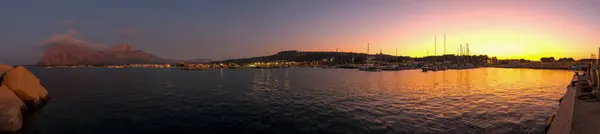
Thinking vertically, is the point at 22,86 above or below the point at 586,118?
above

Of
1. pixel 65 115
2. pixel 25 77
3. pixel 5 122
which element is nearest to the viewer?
pixel 5 122

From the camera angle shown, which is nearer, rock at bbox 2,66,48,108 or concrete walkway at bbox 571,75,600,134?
concrete walkway at bbox 571,75,600,134

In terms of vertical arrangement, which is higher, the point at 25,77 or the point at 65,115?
the point at 25,77

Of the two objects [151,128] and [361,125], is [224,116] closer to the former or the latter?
[151,128]

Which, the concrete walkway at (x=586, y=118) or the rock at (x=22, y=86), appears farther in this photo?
the rock at (x=22, y=86)

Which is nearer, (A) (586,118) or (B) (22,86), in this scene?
(A) (586,118)

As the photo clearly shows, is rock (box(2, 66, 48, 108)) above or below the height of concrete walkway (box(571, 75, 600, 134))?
above

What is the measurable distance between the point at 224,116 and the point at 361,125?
29.7 ft

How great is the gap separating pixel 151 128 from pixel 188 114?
13.7 ft

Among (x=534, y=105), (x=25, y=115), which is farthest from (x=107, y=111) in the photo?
(x=534, y=105)

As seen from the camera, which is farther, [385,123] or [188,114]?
[188,114]

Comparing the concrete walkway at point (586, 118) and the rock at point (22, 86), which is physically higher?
the rock at point (22, 86)

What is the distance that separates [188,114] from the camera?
18906 mm

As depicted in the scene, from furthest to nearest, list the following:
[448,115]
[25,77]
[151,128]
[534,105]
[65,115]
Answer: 1. [25,77]
2. [534,105]
3. [65,115]
4. [448,115]
5. [151,128]
